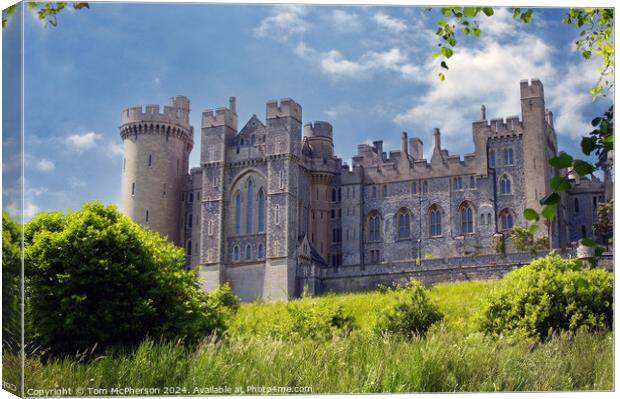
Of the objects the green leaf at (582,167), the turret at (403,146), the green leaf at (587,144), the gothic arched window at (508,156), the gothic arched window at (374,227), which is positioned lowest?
the green leaf at (582,167)

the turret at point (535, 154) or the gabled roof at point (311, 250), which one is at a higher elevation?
the turret at point (535, 154)

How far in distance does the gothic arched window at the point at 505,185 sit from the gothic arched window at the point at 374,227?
720 cm

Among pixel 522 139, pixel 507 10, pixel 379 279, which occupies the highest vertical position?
pixel 522 139

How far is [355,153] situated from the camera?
5425cm

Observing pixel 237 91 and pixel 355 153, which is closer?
pixel 237 91

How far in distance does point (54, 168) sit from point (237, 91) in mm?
9052

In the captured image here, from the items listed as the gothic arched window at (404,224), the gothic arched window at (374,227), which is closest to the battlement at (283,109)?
the gothic arched window at (374,227)

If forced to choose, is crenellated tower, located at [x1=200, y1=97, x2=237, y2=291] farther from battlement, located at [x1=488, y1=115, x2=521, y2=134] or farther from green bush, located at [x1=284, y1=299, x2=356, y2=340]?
green bush, located at [x1=284, y1=299, x2=356, y2=340]

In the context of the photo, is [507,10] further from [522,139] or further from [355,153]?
[355,153]

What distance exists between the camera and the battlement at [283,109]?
50466mm

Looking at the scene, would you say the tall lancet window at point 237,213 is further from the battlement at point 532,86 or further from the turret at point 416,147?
the battlement at point 532,86

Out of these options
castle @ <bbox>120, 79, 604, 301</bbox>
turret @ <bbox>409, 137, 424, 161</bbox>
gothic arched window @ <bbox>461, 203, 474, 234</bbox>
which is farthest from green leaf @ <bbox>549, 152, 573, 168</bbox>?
A: turret @ <bbox>409, 137, 424, 161</bbox>

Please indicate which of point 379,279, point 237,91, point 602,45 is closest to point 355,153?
point 379,279

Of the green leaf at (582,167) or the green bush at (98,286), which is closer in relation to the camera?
the green leaf at (582,167)
